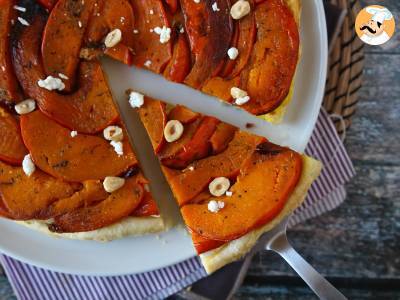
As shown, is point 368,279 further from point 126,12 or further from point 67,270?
point 126,12

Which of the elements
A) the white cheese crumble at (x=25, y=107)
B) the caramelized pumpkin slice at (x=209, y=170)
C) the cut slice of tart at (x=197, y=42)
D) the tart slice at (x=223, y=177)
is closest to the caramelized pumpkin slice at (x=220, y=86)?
the cut slice of tart at (x=197, y=42)

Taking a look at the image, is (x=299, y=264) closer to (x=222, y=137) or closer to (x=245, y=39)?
(x=222, y=137)

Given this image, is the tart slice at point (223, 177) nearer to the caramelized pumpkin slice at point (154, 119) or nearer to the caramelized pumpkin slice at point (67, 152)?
the caramelized pumpkin slice at point (154, 119)

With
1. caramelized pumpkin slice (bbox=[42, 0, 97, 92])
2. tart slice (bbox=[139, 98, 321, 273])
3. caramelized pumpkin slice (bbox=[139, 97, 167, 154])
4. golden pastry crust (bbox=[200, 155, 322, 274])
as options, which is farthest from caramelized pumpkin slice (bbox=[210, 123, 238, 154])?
caramelized pumpkin slice (bbox=[42, 0, 97, 92])

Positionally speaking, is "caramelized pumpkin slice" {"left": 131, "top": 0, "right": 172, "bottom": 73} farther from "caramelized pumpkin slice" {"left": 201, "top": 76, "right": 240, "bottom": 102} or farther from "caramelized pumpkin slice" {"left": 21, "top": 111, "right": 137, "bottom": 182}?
"caramelized pumpkin slice" {"left": 21, "top": 111, "right": 137, "bottom": 182}

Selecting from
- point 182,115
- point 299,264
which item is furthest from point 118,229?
point 299,264

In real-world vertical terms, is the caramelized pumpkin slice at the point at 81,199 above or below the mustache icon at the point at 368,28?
below
